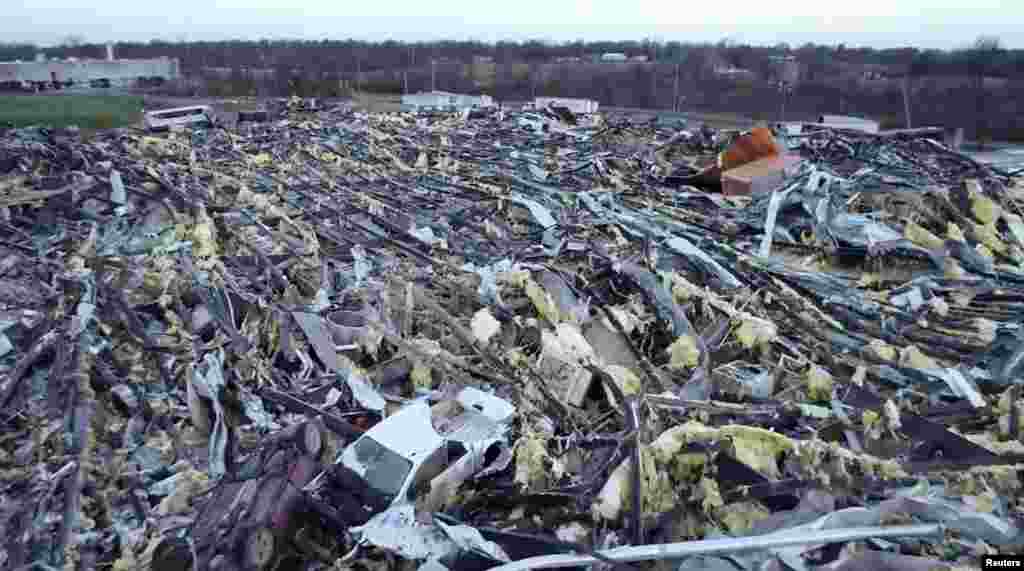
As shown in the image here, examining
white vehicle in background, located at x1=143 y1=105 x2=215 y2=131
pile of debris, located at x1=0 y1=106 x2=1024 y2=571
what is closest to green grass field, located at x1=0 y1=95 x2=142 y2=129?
white vehicle in background, located at x1=143 y1=105 x2=215 y2=131

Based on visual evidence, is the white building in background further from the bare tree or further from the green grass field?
the bare tree

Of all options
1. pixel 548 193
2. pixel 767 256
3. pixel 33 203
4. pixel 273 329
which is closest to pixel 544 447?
pixel 273 329

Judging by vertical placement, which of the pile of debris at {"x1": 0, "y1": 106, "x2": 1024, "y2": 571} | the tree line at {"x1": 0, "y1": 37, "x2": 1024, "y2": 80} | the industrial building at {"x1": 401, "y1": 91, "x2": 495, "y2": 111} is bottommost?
the pile of debris at {"x1": 0, "y1": 106, "x2": 1024, "y2": 571}

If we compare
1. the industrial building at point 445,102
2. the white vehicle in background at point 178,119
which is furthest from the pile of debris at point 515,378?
the industrial building at point 445,102

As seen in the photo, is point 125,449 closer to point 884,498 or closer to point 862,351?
point 884,498

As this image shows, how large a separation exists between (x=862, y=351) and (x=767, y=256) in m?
2.21

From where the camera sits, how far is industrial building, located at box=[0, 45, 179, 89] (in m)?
32.3

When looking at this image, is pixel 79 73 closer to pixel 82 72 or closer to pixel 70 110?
pixel 82 72

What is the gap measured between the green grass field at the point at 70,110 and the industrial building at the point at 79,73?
487cm

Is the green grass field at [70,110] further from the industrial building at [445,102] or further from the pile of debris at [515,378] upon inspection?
the pile of debris at [515,378]

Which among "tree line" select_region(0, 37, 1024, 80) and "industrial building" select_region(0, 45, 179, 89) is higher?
"tree line" select_region(0, 37, 1024, 80)

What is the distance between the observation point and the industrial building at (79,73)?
32.3m

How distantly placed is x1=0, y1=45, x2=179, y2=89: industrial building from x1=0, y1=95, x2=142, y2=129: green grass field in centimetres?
487

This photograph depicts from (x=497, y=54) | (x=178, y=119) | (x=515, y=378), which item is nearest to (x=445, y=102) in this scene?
(x=178, y=119)
